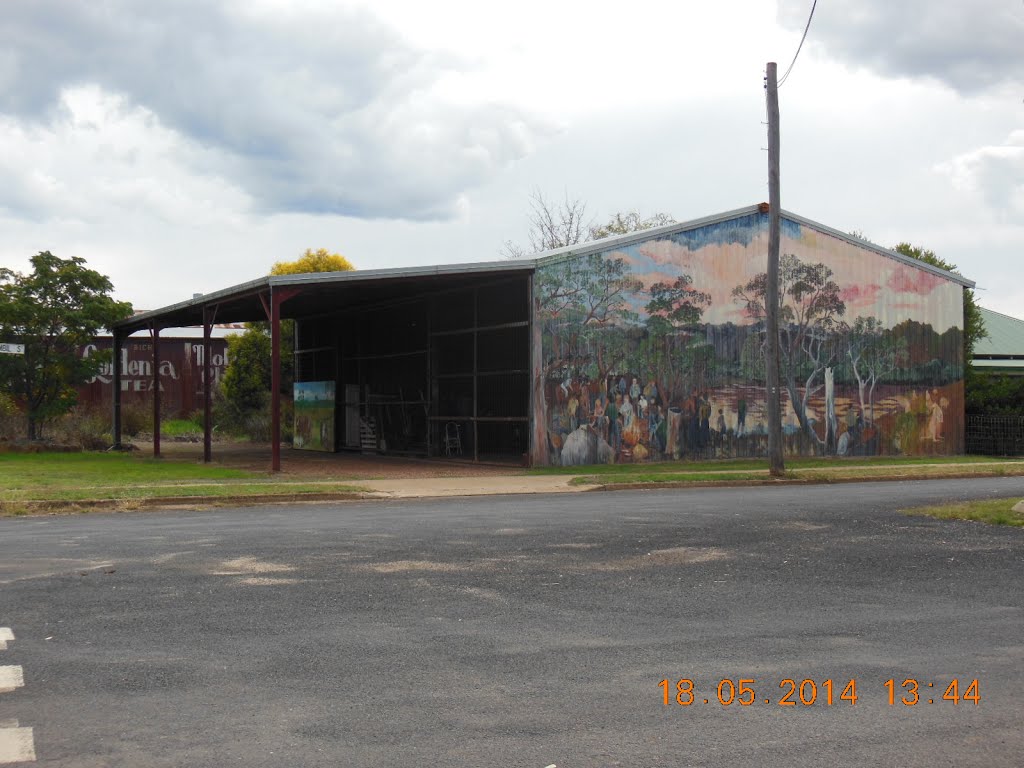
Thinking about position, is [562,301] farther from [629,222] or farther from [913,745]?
[629,222]

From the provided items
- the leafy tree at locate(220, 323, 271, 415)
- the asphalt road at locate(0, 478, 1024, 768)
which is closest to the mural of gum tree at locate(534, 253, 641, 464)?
the asphalt road at locate(0, 478, 1024, 768)

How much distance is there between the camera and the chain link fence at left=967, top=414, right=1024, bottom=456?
3628 centimetres

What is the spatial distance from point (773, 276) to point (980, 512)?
10746 mm

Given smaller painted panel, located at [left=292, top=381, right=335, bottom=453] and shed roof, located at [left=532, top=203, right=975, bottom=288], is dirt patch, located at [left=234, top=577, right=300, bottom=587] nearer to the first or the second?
shed roof, located at [left=532, top=203, right=975, bottom=288]

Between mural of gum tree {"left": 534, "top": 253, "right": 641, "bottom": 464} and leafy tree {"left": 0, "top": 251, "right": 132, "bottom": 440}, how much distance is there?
14.9 meters

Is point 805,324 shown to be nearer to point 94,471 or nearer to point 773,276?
point 773,276

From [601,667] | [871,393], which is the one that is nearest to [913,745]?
[601,667]

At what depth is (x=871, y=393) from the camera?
3378 centimetres

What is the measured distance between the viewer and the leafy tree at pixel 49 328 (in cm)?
3225

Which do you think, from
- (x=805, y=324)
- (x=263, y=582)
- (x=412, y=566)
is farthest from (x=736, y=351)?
(x=263, y=582)

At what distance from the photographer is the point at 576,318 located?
28.2 meters

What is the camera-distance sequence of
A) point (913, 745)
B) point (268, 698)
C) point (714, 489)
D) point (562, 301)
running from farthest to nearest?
1. point (562, 301)
2. point (714, 489)
3. point (268, 698)
4. point (913, 745)

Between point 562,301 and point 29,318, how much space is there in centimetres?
1657
